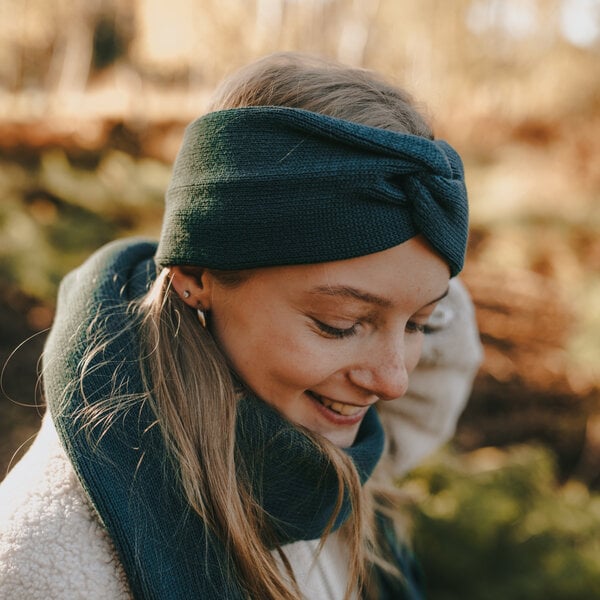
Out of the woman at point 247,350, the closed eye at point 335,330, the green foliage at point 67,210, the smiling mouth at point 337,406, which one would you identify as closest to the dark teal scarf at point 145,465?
the woman at point 247,350

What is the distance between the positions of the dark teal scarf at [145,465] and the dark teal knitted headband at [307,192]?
323mm

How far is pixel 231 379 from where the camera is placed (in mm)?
1376

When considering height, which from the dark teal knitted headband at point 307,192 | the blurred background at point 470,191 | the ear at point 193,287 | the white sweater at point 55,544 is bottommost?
the blurred background at point 470,191

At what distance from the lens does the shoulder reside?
1117mm

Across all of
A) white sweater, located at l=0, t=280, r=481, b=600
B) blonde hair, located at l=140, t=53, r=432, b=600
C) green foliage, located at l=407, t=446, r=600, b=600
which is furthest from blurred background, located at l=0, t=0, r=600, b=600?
white sweater, located at l=0, t=280, r=481, b=600

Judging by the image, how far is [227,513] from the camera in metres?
1.30

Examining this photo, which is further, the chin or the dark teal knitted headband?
the chin

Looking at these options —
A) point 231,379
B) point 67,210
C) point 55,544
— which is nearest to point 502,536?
point 231,379

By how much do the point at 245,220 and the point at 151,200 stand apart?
5979 mm

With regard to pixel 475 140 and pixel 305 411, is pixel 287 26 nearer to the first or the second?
pixel 475 140

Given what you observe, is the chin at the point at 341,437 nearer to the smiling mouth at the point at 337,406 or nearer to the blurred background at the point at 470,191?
the smiling mouth at the point at 337,406

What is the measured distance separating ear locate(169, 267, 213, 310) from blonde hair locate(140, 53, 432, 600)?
2cm

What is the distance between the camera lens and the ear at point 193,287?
1.42 metres

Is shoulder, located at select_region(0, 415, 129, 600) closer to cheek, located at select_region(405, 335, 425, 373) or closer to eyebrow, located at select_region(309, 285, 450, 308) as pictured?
eyebrow, located at select_region(309, 285, 450, 308)
